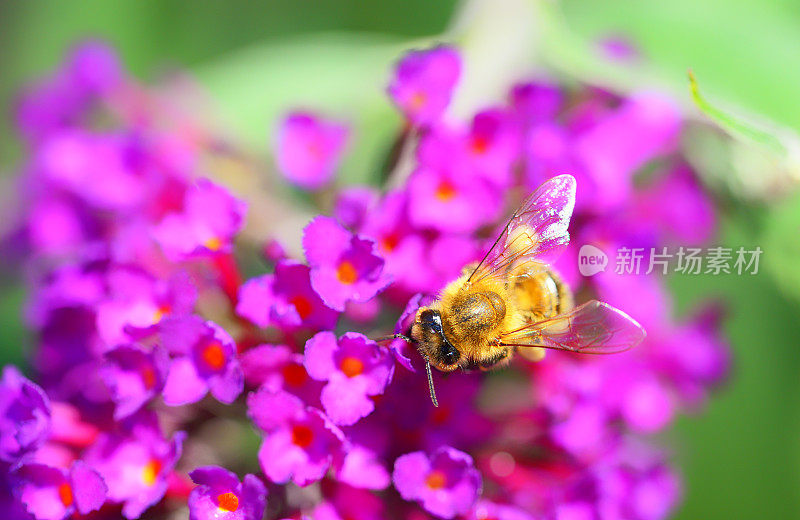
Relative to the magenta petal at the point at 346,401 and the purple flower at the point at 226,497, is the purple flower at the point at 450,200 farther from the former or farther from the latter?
the purple flower at the point at 226,497

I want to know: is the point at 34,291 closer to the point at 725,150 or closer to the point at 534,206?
the point at 534,206

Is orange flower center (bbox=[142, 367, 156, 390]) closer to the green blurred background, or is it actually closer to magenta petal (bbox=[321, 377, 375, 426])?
magenta petal (bbox=[321, 377, 375, 426])

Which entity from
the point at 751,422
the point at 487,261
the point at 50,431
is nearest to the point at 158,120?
the point at 50,431

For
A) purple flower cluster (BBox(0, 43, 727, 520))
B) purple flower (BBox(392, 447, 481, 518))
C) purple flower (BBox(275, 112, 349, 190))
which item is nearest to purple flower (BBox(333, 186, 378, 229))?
purple flower cluster (BBox(0, 43, 727, 520))

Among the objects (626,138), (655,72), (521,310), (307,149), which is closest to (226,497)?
(521,310)

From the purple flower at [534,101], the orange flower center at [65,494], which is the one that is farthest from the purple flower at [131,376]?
the purple flower at [534,101]

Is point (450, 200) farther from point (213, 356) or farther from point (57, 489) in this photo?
point (57, 489)
